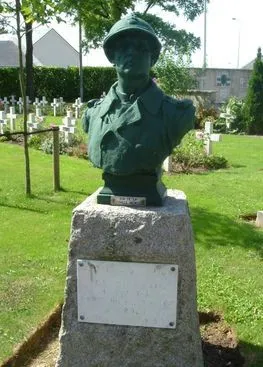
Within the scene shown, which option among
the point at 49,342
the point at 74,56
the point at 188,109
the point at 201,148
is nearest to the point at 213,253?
the point at 49,342

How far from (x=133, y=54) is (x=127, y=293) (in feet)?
4.85

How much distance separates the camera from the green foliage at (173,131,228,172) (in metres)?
10.6

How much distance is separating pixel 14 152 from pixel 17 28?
4784 mm

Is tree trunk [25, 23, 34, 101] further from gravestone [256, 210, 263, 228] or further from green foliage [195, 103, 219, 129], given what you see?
gravestone [256, 210, 263, 228]

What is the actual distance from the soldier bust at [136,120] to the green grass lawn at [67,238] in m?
1.51

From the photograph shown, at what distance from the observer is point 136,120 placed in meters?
3.07

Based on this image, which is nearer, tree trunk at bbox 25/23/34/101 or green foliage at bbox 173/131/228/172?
green foliage at bbox 173/131/228/172

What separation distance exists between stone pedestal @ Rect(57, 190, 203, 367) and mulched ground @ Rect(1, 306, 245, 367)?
352 millimetres

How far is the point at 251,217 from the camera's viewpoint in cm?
707

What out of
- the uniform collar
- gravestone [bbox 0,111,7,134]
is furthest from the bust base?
gravestone [bbox 0,111,7,134]

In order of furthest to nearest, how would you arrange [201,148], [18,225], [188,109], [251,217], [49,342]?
[201,148] < [251,217] < [18,225] < [49,342] < [188,109]

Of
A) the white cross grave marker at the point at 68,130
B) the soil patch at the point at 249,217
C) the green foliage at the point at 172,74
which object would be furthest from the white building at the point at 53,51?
the soil patch at the point at 249,217

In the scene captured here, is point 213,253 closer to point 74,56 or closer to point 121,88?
point 121,88

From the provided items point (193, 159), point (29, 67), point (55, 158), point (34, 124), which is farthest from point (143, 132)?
point (29, 67)
